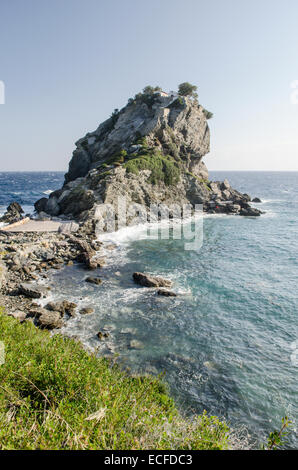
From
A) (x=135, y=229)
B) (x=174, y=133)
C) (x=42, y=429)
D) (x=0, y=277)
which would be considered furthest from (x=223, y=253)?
(x=174, y=133)

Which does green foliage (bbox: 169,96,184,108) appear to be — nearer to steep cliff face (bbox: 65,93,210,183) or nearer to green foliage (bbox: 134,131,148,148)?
steep cliff face (bbox: 65,93,210,183)

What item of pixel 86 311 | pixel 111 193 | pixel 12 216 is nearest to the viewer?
pixel 86 311

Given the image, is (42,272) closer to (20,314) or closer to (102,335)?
(20,314)

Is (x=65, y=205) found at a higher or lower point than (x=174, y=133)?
lower

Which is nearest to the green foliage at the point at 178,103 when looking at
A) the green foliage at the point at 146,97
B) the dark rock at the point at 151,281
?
the green foliage at the point at 146,97

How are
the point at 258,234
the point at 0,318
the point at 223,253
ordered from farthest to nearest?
the point at 258,234 → the point at 223,253 → the point at 0,318

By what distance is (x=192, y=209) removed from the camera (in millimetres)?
Answer: 60719

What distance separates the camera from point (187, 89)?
78.7 meters

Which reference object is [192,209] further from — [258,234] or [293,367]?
[293,367]

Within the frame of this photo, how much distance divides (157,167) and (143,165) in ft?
12.5

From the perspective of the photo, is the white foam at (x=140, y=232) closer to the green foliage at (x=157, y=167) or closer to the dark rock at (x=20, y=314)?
the green foliage at (x=157, y=167)

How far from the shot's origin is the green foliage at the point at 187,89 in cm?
7819

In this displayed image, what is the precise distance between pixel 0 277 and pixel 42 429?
16.5 m

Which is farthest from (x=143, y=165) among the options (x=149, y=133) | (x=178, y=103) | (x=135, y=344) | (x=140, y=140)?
(x=135, y=344)
